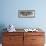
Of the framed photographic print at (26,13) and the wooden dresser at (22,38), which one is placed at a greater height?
the framed photographic print at (26,13)

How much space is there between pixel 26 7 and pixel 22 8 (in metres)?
0.13

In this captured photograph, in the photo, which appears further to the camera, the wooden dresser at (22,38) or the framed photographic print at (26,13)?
the framed photographic print at (26,13)

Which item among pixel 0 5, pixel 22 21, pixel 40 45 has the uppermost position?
pixel 0 5

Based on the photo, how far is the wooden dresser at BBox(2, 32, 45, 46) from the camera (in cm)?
352

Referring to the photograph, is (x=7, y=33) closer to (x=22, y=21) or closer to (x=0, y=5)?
(x=22, y=21)

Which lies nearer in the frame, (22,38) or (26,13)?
(22,38)

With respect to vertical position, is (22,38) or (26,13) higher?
(26,13)

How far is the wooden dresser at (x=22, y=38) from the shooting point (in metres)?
3.52

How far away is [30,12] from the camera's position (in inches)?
158

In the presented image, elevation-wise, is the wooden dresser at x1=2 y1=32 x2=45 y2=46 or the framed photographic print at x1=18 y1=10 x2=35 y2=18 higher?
the framed photographic print at x1=18 y1=10 x2=35 y2=18

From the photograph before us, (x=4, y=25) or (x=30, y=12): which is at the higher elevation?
(x=30, y=12)

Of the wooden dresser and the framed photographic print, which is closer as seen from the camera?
the wooden dresser

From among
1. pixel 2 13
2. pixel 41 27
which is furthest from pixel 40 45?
pixel 2 13

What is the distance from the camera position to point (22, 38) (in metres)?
3.53
